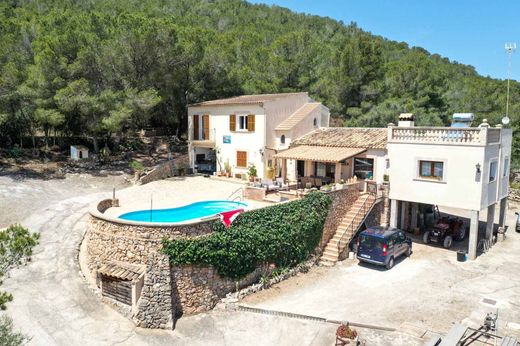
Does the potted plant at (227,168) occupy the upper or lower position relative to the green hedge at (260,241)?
upper

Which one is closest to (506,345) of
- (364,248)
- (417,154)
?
(364,248)

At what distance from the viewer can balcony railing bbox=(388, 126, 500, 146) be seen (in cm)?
2123

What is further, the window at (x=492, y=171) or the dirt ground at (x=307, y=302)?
the window at (x=492, y=171)

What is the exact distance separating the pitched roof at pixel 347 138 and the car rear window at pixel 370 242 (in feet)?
23.1

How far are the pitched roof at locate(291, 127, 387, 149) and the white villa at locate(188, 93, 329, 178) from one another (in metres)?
1.13

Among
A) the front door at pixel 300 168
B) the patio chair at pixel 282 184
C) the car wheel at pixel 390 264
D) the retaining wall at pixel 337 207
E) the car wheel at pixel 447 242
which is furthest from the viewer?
the front door at pixel 300 168

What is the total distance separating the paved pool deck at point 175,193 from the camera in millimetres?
24250

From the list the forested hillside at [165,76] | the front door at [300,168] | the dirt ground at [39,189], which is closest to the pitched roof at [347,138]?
the front door at [300,168]

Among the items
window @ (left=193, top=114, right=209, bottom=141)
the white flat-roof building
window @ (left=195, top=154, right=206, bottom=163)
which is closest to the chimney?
the white flat-roof building

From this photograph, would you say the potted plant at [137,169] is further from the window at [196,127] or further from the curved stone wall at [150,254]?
the curved stone wall at [150,254]

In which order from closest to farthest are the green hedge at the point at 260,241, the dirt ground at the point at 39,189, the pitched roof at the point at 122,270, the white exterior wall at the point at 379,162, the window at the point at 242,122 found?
the pitched roof at the point at 122,270
the green hedge at the point at 260,241
the dirt ground at the point at 39,189
the white exterior wall at the point at 379,162
the window at the point at 242,122

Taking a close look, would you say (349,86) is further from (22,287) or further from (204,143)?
(22,287)

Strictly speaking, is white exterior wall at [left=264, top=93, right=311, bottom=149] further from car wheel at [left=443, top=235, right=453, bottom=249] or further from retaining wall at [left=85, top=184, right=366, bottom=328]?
retaining wall at [left=85, top=184, right=366, bottom=328]

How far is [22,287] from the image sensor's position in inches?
717
